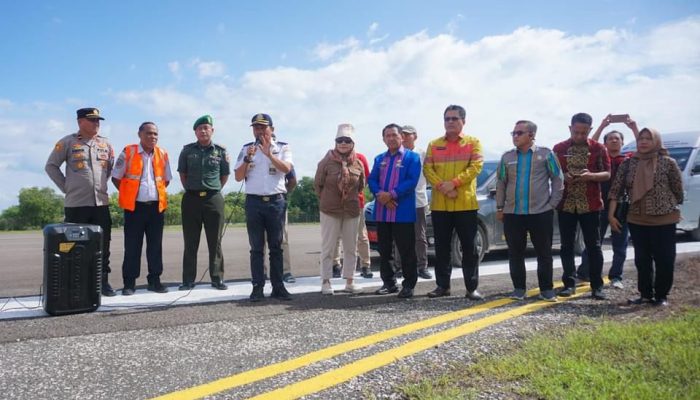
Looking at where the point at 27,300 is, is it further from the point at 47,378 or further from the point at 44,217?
the point at 44,217

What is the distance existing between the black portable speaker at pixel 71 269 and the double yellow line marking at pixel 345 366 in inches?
99.8

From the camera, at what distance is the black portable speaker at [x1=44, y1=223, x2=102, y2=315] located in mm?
4711

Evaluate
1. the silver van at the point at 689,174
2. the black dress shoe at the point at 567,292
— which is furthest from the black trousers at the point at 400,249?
the silver van at the point at 689,174

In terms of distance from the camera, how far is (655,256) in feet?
16.7

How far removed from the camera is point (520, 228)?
18.0 ft

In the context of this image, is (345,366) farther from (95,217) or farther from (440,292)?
(95,217)

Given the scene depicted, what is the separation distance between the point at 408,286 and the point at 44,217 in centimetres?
8658

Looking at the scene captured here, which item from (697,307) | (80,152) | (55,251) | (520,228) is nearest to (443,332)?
(520,228)

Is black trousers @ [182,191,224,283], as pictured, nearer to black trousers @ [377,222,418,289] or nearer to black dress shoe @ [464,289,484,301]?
black trousers @ [377,222,418,289]

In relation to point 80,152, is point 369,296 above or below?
below

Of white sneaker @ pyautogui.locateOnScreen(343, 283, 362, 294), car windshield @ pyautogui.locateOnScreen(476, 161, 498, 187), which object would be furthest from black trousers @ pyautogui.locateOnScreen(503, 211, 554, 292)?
car windshield @ pyautogui.locateOnScreen(476, 161, 498, 187)

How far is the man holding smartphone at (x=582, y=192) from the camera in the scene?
18.1ft

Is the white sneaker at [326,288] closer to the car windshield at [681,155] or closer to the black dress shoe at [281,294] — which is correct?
the black dress shoe at [281,294]

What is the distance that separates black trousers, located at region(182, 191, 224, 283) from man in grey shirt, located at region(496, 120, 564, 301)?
10.8 feet
